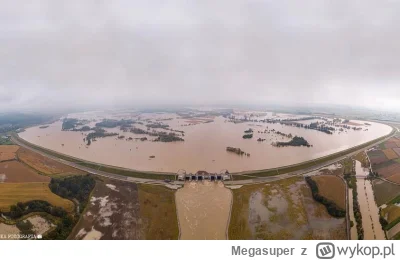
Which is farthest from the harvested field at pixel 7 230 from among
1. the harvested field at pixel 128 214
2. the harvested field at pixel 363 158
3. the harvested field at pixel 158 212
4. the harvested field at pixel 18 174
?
the harvested field at pixel 363 158

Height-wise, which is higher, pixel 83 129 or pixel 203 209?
pixel 83 129

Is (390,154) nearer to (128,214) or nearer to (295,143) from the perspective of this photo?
(295,143)

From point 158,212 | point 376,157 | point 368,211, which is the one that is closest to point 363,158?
point 376,157

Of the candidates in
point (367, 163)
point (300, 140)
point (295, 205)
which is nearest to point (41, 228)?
point (295, 205)

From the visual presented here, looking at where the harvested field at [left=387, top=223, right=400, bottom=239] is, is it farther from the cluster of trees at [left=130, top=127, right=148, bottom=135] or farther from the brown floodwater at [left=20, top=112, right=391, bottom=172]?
the cluster of trees at [left=130, top=127, right=148, bottom=135]

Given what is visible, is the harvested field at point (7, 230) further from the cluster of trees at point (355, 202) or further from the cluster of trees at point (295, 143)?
the cluster of trees at point (295, 143)

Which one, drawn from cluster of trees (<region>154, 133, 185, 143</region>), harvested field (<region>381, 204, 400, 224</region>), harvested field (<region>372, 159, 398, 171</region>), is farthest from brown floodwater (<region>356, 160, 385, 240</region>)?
cluster of trees (<region>154, 133, 185, 143</region>)
